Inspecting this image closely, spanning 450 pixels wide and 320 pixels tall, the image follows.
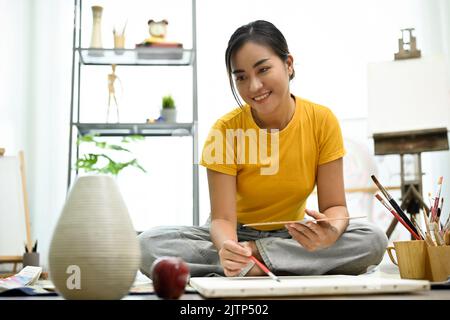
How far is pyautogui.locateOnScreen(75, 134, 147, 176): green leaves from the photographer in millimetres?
2795

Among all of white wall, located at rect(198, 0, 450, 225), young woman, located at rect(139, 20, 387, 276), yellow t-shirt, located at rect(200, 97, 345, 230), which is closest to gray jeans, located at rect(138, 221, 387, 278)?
young woman, located at rect(139, 20, 387, 276)

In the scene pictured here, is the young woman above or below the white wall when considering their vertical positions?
below

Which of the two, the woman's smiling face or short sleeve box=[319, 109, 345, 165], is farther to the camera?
short sleeve box=[319, 109, 345, 165]

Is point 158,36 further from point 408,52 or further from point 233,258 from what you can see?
point 233,258

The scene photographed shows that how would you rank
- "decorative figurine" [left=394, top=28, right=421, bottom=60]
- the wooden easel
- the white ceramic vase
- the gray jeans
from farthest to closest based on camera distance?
"decorative figurine" [left=394, top=28, right=421, bottom=60] → the wooden easel → the gray jeans → the white ceramic vase

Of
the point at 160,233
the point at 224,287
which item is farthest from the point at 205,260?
the point at 224,287

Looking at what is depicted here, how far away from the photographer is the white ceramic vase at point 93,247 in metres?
0.55

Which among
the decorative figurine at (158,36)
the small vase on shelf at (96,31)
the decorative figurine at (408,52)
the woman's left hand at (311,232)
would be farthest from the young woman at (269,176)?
the small vase on shelf at (96,31)

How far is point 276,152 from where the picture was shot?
4.53ft

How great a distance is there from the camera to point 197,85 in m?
3.10

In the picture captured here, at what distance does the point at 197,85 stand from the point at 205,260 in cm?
183

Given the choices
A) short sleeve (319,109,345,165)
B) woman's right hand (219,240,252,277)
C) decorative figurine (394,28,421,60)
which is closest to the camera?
woman's right hand (219,240,252,277)

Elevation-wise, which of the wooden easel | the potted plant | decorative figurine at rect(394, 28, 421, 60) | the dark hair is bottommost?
the wooden easel

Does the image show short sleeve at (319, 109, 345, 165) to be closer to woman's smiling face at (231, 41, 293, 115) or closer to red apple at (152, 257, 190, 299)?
woman's smiling face at (231, 41, 293, 115)
